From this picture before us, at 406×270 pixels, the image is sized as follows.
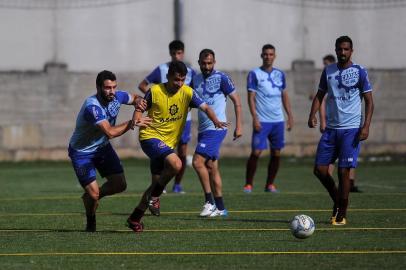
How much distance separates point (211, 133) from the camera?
15273 mm

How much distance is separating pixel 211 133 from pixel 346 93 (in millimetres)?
2475

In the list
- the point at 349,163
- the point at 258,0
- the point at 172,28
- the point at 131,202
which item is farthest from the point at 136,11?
the point at 349,163

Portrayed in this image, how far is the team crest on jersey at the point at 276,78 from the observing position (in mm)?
19516

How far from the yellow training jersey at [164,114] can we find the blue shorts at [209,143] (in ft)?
6.42

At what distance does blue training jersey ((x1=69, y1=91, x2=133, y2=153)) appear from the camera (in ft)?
40.8

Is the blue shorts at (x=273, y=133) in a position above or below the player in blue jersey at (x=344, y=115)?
below

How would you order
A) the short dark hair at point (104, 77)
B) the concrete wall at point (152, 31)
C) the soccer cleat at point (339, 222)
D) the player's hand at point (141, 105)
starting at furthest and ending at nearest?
the concrete wall at point (152, 31) → the soccer cleat at point (339, 222) → the player's hand at point (141, 105) → the short dark hair at point (104, 77)

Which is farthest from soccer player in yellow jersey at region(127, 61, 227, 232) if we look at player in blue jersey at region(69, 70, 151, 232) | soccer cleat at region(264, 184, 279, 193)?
soccer cleat at region(264, 184, 279, 193)

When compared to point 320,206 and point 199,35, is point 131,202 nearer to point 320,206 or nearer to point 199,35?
point 320,206

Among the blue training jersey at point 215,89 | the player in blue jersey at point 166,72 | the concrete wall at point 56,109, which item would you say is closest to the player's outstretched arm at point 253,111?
the player in blue jersey at point 166,72

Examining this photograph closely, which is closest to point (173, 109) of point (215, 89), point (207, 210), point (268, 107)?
point (207, 210)

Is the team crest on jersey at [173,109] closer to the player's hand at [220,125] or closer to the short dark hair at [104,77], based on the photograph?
the player's hand at [220,125]

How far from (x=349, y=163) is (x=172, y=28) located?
15931mm

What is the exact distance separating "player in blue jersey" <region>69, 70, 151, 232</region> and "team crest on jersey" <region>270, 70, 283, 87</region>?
6582mm
